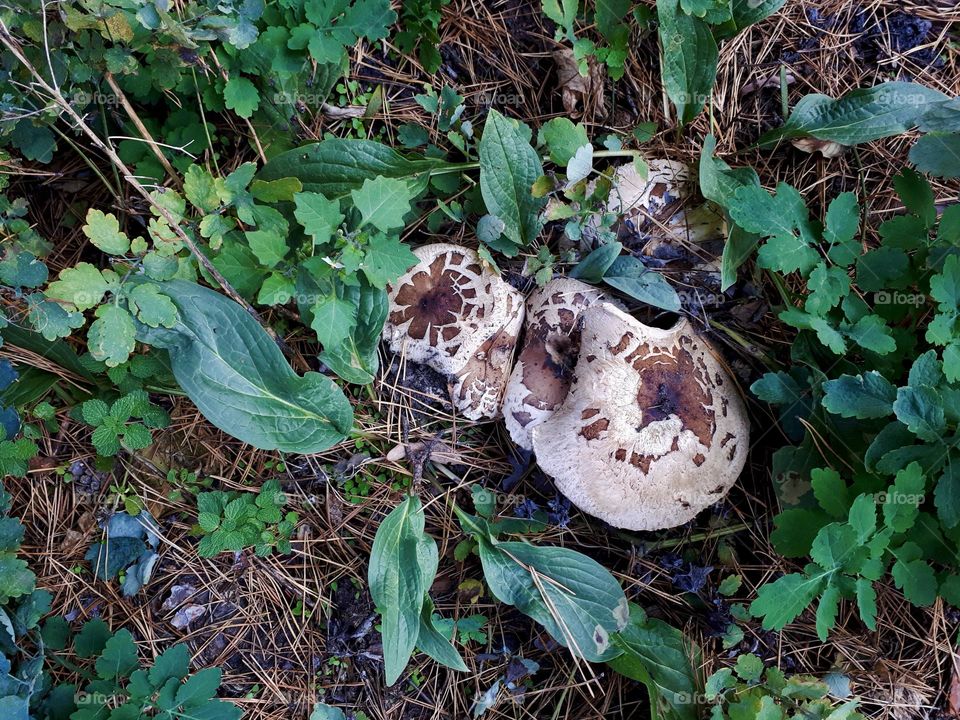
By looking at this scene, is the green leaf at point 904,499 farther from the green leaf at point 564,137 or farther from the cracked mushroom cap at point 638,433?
the green leaf at point 564,137

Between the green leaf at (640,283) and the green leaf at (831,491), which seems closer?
the green leaf at (831,491)

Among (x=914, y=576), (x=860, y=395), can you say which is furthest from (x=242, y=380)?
(x=914, y=576)

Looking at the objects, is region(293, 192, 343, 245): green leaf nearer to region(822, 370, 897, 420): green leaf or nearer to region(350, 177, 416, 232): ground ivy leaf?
region(350, 177, 416, 232): ground ivy leaf

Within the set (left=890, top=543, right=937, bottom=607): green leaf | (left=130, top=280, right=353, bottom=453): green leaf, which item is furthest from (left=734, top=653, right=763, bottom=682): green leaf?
(left=130, top=280, right=353, bottom=453): green leaf

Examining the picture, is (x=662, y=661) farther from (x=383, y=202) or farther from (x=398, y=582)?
(x=383, y=202)

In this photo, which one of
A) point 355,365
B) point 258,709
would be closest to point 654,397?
point 355,365

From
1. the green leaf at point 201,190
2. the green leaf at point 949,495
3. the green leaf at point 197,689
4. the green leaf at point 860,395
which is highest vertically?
the green leaf at point 201,190

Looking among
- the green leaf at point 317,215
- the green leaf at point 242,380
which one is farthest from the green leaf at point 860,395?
the green leaf at point 317,215
